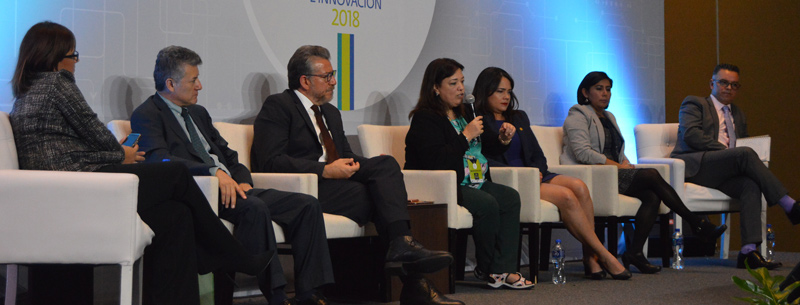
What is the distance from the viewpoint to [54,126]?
8.75ft

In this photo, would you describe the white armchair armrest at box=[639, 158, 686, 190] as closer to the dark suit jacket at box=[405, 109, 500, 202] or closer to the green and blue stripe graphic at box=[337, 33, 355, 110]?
the dark suit jacket at box=[405, 109, 500, 202]

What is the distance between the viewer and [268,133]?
3.60m

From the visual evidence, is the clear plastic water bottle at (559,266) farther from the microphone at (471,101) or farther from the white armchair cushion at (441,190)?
the microphone at (471,101)

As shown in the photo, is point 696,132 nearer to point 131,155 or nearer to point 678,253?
point 678,253

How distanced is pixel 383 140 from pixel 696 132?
2214 mm

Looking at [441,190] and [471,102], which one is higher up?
[471,102]

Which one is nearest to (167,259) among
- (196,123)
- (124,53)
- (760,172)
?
(196,123)

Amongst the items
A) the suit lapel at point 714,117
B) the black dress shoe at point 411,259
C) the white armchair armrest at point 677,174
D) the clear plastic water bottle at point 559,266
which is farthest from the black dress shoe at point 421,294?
the suit lapel at point 714,117

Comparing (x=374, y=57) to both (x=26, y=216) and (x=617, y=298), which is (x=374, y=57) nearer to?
(x=617, y=298)

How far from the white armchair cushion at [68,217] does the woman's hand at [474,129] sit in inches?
78.0

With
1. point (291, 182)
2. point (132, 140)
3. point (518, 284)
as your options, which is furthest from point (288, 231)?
Answer: point (518, 284)

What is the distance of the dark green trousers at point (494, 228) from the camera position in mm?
3912

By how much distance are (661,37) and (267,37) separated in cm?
332

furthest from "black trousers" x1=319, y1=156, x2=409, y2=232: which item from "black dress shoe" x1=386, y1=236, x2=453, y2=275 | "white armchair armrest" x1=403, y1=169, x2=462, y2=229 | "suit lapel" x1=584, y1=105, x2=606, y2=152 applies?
"suit lapel" x1=584, y1=105, x2=606, y2=152
